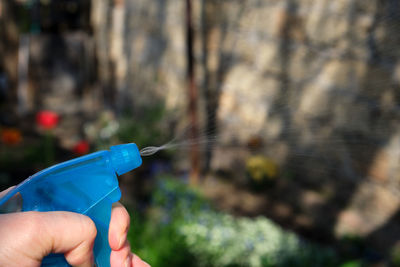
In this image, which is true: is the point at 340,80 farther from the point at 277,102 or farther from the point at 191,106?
the point at 191,106

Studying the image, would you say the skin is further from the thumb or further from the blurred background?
the blurred background

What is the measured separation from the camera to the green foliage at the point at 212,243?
1.88 metres

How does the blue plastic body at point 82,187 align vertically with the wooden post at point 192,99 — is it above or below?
above

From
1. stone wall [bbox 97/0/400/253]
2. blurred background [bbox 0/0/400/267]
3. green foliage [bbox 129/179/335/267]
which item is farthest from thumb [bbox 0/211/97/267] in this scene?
stone wall [bbox 97/0/400/253]

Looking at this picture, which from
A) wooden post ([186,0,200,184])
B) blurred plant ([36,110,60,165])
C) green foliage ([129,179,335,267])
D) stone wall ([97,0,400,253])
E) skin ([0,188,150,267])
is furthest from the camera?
blurred plant ([36,110,60,165])

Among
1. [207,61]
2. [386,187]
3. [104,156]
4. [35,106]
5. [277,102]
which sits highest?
[104,156]

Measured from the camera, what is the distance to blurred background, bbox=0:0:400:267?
6.45 feet

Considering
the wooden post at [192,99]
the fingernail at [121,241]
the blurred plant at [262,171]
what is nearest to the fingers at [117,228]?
the fingernail at [121,241]

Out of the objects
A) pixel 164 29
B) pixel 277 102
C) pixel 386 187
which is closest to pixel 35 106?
pixel 164 29

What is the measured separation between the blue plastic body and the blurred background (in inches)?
18.8

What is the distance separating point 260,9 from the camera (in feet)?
8.29

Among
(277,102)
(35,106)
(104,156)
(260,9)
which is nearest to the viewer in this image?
(104,156)

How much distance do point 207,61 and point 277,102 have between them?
0.67 m

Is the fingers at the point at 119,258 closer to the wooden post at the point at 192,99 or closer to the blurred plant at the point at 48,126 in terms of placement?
the wooden post at the point at 192,99
